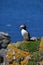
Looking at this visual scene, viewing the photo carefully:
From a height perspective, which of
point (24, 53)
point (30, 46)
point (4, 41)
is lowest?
point (24, 53)

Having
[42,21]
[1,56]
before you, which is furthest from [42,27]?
[1,56]

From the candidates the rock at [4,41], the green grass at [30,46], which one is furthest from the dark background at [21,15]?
the green grass at [30,46]

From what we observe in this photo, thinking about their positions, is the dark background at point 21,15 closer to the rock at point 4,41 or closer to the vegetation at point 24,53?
the rock at point 4,41

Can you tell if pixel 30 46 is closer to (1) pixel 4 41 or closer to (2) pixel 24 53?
(2) pixel 24 53

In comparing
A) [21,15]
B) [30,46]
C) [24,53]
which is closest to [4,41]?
[30,46]

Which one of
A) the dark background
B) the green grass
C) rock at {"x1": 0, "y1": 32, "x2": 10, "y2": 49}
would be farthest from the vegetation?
the dark background

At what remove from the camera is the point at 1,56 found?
10.9m

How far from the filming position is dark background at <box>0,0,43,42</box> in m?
19.2

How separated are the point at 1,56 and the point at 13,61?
1.75 meters

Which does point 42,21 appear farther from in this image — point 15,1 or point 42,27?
point 15,1

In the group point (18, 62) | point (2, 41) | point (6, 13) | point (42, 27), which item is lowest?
point (18, 62)

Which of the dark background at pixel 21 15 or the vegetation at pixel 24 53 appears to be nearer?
the vegetation at pixel 24 53

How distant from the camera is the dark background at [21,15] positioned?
19197 millimetres

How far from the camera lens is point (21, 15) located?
2236cm
